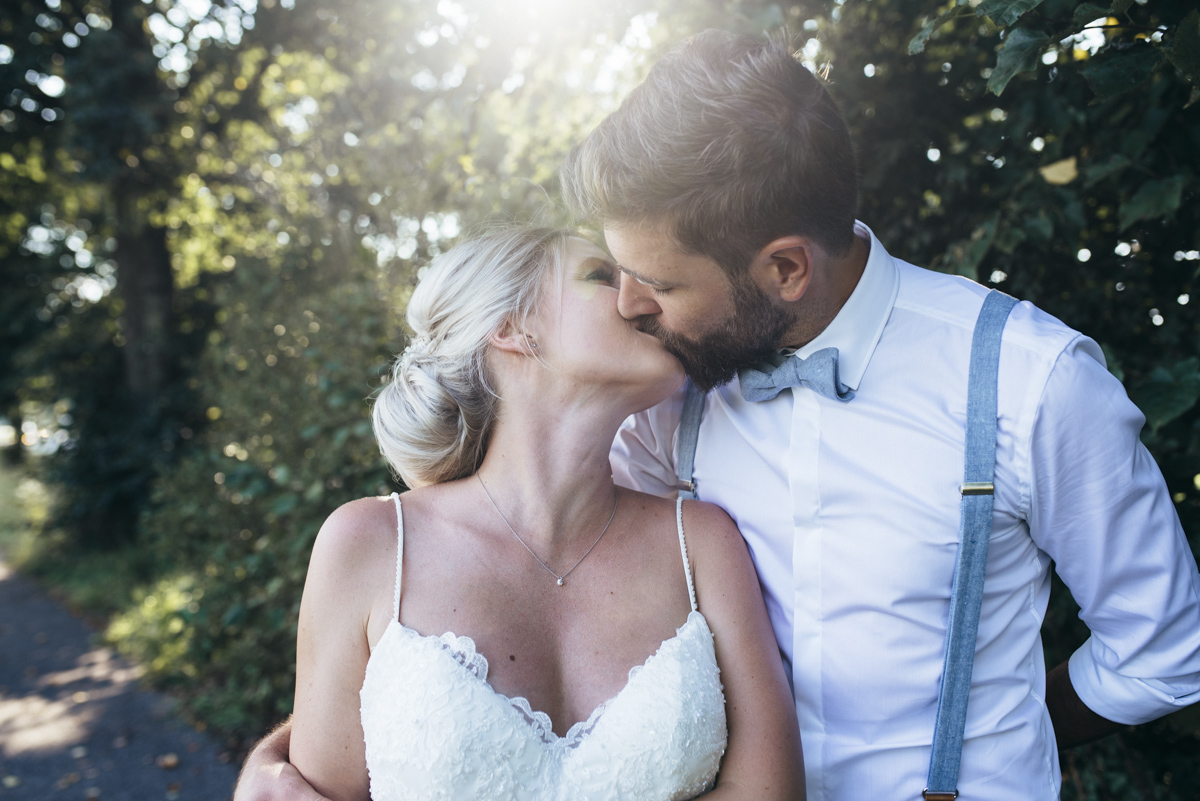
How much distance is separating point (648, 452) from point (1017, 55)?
140cm

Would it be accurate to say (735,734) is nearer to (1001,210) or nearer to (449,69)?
(1001,210)

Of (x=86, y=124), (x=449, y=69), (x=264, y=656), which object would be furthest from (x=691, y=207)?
(x=86, y=124)

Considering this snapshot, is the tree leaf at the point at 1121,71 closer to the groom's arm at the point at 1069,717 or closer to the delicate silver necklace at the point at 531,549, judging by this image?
the groom's arm at the point at 1069,717

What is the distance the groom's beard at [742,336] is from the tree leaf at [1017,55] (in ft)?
2.26

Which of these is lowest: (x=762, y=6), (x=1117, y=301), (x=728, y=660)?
(x=728, y=660)

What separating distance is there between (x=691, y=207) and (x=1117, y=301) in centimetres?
177

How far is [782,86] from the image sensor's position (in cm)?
180

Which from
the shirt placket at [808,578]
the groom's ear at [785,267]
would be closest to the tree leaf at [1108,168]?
the groom's ear at [785,267]

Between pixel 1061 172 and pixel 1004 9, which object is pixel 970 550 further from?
pixel 1061 172

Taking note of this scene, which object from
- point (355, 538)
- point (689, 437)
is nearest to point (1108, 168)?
point (689, 437)

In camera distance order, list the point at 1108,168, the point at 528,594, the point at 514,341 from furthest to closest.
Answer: the point at 1108,168 < the point at 514,341 < the point at 528,594

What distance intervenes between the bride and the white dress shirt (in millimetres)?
182

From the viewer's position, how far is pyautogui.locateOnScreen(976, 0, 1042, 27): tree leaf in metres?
1.60

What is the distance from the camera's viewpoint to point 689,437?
217 cm
